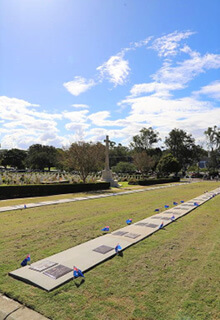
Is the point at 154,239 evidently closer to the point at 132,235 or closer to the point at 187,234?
the point at 132,235

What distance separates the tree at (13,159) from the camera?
2844 inches

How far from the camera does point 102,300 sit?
268cm

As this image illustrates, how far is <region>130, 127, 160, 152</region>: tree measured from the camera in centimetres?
7062

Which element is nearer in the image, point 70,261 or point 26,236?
point 70,261

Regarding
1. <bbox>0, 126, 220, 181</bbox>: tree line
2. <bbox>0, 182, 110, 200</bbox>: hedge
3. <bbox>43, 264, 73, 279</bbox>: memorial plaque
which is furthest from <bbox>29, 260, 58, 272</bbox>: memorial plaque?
<bbox>0, 126, 220, 181</bbox>: tree line

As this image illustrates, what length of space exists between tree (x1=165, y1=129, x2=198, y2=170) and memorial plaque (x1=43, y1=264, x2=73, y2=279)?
62.0 meters

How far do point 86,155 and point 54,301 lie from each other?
2076 centimetres

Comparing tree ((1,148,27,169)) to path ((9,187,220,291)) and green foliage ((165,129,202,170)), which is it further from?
path ((9,187,220,291))

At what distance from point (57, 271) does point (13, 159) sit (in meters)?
76.1

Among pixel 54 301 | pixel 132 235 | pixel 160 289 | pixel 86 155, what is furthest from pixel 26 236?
pixel 86 155

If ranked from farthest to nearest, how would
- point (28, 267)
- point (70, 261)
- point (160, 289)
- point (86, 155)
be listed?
point (86, 155)
point (70, 261)
point (28, 267)
point (160, 289)

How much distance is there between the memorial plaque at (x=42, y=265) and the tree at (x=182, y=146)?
6192 cm

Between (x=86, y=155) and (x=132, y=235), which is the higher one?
(x=86, y=155)

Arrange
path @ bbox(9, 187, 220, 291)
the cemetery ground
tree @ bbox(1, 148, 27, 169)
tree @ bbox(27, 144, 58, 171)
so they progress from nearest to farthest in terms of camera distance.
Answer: the cemetery ground → path @ bbox(9, 187, 220, 291) → tree @ bbox(27, 144, 58, 171) → tree @ bbox(1, 148, 27, 169)
